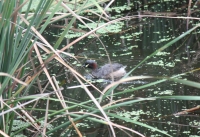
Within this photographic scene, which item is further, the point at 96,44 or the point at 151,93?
the point at 96,44

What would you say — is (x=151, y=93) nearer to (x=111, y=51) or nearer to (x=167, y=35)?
(x=111, y=51)

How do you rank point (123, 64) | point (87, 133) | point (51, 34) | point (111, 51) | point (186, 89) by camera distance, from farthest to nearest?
point (51, 34)
point (111, 51)
point (123, 64)
point (186, 89)
point (87, 133)

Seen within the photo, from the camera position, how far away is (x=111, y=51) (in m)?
6.83

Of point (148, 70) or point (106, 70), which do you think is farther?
point (106, 70)

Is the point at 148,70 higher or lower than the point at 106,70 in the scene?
higher

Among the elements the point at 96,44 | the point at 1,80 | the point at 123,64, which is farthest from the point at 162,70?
the point at 1,80

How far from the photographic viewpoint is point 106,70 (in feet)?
20.9

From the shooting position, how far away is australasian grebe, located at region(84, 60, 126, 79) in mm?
5922

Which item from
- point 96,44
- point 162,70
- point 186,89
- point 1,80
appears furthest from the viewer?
point 96,44

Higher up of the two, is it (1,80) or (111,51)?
(1,80)

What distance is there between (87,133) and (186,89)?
1.48m

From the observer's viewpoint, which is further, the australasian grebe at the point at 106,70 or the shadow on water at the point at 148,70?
the australasian grebe at the point at 106,70

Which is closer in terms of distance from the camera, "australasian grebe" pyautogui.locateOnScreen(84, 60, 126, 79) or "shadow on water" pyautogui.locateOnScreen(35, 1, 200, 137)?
"shadow on water" pyautogui.locateOnScreen(35, 1, 200, 137)

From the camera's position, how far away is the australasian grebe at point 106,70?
233 inches
